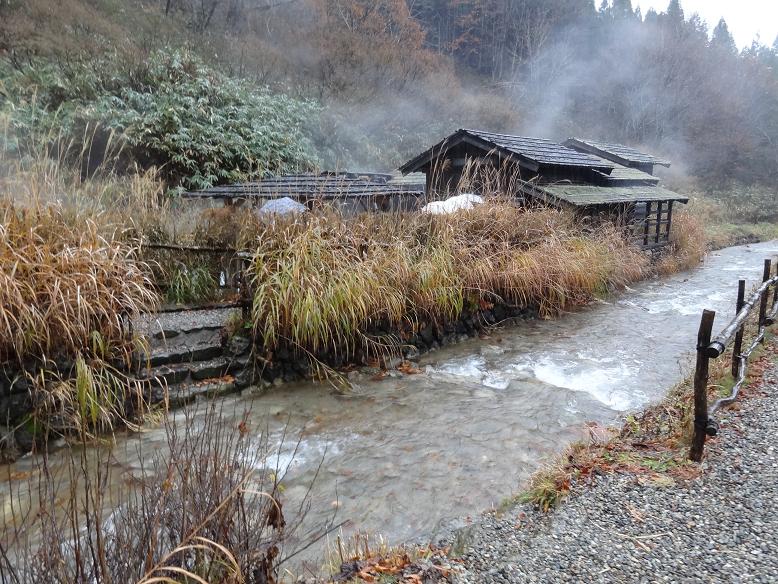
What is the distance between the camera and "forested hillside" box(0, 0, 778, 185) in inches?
623

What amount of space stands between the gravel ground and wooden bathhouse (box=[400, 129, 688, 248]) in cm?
762

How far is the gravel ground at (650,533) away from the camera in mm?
2449

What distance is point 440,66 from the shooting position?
3044cm

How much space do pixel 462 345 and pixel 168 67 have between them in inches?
525

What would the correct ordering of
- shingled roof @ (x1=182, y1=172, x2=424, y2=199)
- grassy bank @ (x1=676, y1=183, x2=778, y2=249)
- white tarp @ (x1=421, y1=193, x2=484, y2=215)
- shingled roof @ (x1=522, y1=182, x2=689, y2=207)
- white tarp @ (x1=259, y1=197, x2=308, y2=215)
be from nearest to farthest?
white tarp @ (x1=259, y1=197, x2=308, y2=215) < shingled roof @ (x1=182, y1=172, x2=424, y2=199) < white tarp @ (x1=421, y1=193, x2=484, y2=215) < shingled roof @ (x1=522, y1=182, x2=689, y2=207) < grassy bank @ (x1=676, y1=183, x2=778, y2=249)

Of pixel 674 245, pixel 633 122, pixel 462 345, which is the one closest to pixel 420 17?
pixel 633 122

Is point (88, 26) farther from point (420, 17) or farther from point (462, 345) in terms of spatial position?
point (420, 17)

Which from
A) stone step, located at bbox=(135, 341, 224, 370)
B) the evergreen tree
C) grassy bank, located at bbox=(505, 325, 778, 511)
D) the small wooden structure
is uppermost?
the evergreen tree

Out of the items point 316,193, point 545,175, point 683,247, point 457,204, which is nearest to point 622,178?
point 683,247

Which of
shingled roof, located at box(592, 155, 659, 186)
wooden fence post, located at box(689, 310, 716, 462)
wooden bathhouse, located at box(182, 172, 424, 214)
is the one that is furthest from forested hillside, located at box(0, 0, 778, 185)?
wooden fence post, located at box(689, 310, 716, 462)

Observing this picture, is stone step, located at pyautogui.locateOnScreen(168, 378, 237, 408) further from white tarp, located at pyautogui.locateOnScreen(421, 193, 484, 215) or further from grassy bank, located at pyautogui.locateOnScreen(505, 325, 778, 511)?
white tarp, located at pyautogui.locateOnScreen(421, 193, 484, 215)

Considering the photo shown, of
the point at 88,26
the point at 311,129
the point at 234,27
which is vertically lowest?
the point at 311,129

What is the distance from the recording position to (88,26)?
651 inches

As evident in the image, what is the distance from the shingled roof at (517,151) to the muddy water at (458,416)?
445cm
